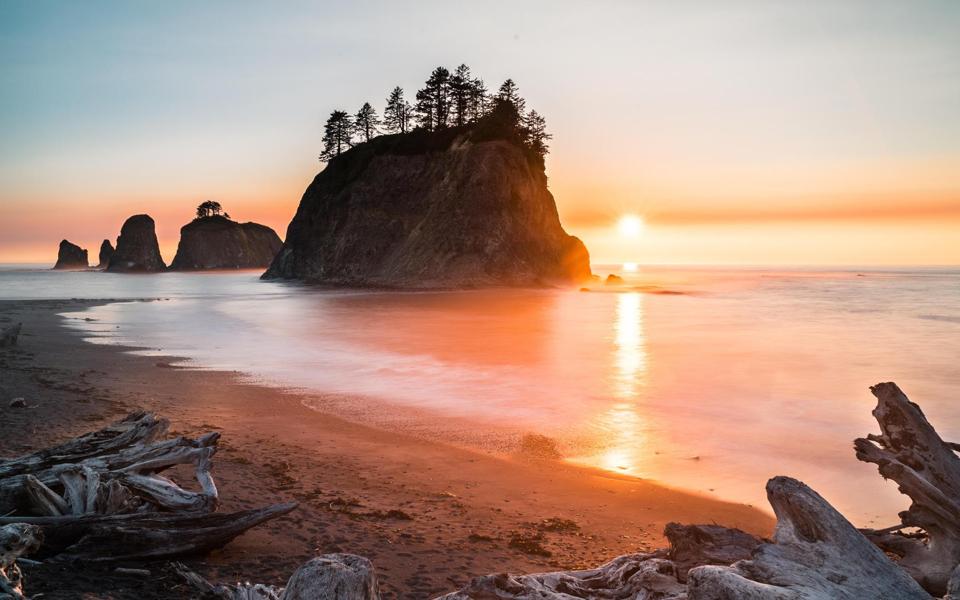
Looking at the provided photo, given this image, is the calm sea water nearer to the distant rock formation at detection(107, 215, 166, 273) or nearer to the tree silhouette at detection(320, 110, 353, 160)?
the tree silhouette at detection(320, 110, 353, 160)

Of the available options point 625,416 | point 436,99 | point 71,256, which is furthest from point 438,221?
point 71,256

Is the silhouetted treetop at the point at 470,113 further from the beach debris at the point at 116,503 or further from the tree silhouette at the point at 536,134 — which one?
the beach debris at the point at 116,503

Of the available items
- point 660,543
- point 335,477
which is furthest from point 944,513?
point 335,477

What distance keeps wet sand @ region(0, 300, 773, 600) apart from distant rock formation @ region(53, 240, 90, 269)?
21704cm

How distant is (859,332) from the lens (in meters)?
30.6

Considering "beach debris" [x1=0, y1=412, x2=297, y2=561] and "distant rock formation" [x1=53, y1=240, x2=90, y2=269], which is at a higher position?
"distant rock formation" [x1=53, y1=240, x2=90, y2=269]

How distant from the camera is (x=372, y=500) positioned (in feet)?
21.9

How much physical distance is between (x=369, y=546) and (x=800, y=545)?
3.57 meters

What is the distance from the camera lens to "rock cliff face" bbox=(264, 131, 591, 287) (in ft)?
196

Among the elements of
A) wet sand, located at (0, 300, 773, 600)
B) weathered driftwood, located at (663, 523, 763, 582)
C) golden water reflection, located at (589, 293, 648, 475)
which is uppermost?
weathered driftwood, located at (663, 523, 763, 582)

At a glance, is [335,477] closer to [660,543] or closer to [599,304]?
[660,543]

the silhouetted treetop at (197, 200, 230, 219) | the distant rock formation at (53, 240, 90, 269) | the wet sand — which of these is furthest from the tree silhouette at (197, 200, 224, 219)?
the wet sand

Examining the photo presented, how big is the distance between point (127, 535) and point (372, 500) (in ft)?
9.15

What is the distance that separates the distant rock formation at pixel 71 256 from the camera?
191250 mm
